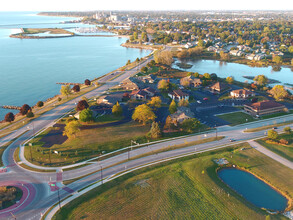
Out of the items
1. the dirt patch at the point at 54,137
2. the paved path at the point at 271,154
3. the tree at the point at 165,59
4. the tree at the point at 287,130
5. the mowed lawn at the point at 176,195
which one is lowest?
the paved path at the point at 271,154

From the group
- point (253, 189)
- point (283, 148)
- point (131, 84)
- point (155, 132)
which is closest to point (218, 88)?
point (131, 84)

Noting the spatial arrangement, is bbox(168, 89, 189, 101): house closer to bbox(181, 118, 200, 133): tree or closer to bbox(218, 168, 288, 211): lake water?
bbox(181, 118, 200, 133): tree

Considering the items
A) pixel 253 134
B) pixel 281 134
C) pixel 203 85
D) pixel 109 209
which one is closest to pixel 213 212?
pixel 109 209

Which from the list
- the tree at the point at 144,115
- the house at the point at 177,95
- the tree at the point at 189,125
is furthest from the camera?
the house at the point at 177,95

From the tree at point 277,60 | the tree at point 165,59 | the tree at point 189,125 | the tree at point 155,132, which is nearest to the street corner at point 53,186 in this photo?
the tree at point 155,132

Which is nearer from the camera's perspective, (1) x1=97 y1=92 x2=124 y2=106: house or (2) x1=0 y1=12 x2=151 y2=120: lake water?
(1) x1=97 y1=92 x2=124 y2=106: house

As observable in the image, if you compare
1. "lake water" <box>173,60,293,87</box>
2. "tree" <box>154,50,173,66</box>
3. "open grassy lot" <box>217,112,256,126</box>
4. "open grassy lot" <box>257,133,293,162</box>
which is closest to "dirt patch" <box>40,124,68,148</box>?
"open grassy lot" <box>217,112,256,126</box>

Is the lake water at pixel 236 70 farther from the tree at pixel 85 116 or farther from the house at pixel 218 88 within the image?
the tree at pixel 85 116
